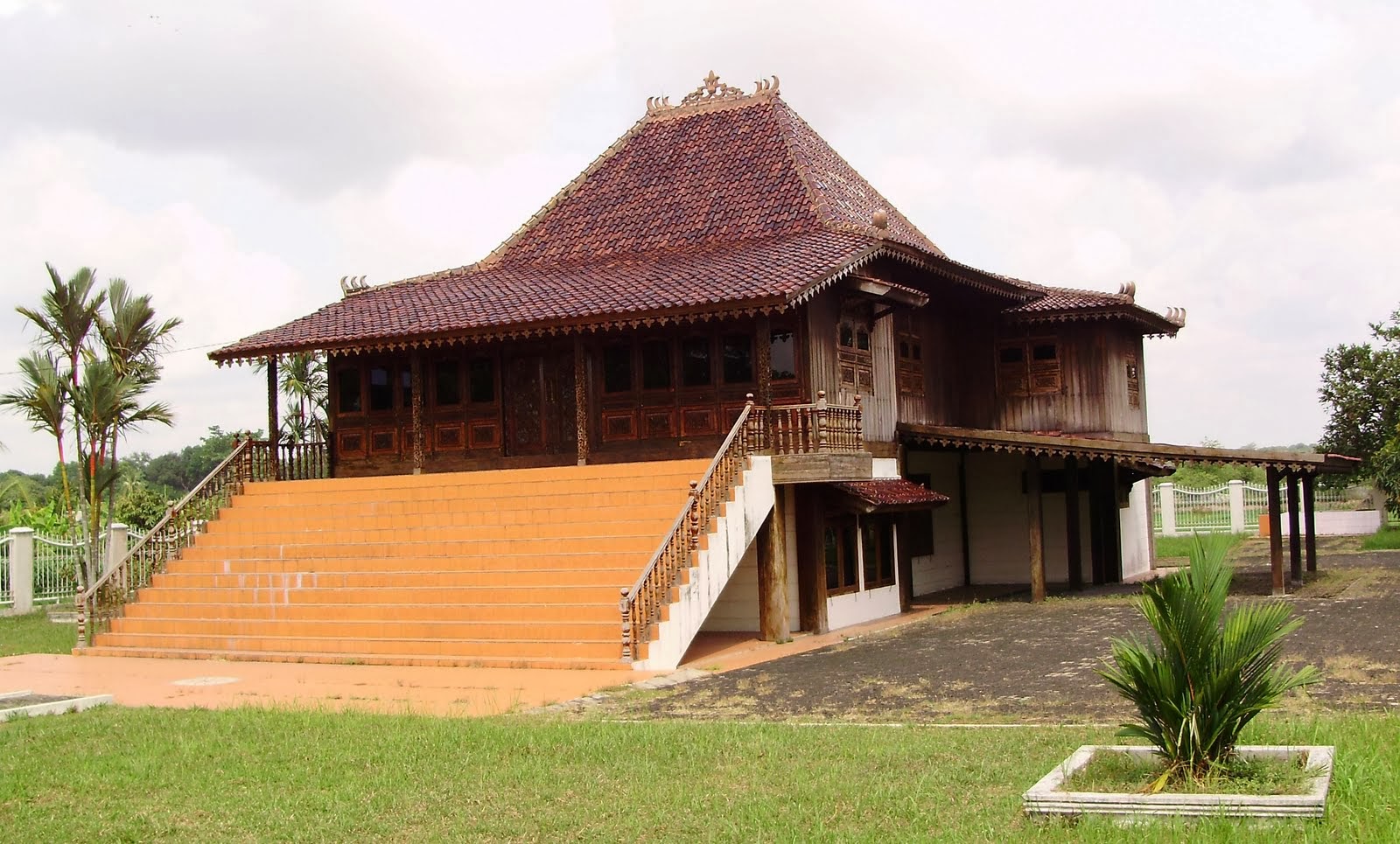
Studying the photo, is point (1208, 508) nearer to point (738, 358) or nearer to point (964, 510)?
A: point (964, 510)

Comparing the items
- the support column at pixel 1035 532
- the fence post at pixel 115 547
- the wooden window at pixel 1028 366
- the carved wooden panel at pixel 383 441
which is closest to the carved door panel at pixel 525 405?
the carved wooden panel at pixel 383 441

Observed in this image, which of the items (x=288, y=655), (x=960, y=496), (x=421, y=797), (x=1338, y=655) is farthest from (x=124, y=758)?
→ (x=960, y=496)

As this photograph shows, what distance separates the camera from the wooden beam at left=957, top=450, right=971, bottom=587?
2538 cm

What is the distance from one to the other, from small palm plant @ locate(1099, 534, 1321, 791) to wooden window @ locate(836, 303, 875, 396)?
12894 millimetres

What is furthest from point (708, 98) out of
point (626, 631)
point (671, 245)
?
point (626, 631)

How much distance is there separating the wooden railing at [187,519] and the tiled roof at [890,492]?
30.2ft

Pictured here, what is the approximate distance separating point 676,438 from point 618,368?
1.51m

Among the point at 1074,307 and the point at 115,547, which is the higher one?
the point at 1074,307

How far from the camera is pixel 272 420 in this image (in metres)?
22.5

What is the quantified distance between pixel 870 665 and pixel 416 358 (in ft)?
32.7

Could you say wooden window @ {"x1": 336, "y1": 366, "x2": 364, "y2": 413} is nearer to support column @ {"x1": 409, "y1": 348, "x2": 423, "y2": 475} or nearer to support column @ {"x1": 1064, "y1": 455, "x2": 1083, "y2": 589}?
support column @ {"x1": 409, "y1": 348, "x2": 423, "y2": 475}

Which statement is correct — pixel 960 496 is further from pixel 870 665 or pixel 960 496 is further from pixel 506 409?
pixel 870 665

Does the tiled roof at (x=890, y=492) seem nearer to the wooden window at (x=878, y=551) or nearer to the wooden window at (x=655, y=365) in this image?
the wooden window at (x=878, y=551)

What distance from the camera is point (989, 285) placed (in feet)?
75.0
